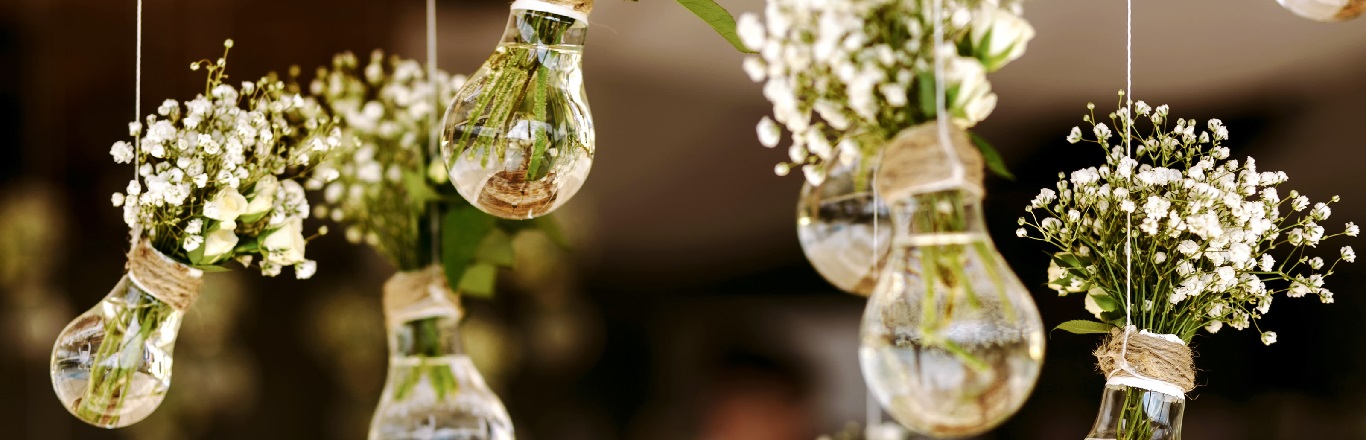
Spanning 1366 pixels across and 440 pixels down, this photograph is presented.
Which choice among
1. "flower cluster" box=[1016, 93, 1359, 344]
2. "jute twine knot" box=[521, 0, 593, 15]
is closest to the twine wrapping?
"jute twine knot" box=[521, 0, 593, 15]

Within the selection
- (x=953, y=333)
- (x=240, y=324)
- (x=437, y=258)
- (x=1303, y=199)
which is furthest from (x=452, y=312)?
(x=240, y=324)

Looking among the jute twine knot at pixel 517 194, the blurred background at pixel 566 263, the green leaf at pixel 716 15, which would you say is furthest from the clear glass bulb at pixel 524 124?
the blurred background at pixel 566 263

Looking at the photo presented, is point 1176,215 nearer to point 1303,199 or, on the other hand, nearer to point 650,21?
point 1303,199

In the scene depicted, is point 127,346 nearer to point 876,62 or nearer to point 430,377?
point 430,377

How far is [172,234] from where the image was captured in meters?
1.58

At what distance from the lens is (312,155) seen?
5.72ft

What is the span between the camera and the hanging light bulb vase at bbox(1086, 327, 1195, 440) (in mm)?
1342

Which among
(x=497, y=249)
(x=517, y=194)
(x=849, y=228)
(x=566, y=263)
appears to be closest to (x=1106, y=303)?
(x=849, y=228)

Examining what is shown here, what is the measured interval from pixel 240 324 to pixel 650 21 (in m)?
1.43

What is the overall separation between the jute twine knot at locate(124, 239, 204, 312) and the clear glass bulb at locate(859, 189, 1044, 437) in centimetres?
96

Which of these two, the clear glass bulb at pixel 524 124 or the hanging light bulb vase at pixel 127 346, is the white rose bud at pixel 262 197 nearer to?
the hanging light bulb vase at pixel 127 346

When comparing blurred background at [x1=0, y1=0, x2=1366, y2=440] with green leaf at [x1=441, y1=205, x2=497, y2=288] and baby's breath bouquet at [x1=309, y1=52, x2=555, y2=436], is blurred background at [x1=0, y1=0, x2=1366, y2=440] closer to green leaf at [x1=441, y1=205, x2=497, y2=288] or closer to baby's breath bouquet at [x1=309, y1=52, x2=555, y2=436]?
baby's breath bouquet at [x1=309, y1=52, x2=555, y2=436]

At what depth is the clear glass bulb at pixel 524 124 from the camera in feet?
4.29

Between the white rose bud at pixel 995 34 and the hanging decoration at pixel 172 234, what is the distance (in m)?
0.93
